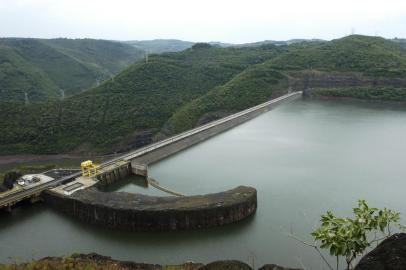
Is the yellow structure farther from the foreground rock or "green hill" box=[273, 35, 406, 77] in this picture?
"green hill" box=[273, 35, 406, 77]

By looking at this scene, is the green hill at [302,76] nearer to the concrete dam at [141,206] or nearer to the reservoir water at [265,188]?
the reservoir water at [265,188]

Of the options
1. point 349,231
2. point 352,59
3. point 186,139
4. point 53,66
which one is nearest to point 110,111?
point 186,139

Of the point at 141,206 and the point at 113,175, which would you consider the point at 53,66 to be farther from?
the point at 141,206

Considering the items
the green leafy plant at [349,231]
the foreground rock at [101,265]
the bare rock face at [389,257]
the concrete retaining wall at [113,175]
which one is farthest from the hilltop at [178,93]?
the green leafy plant at [349,231]

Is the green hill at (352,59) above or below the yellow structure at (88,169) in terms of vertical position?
above

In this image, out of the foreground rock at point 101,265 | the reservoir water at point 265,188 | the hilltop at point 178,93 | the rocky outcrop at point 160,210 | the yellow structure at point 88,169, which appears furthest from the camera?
the hilltop at point 178,93


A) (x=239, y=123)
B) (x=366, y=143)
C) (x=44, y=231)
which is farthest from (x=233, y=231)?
(x=239, y=123)

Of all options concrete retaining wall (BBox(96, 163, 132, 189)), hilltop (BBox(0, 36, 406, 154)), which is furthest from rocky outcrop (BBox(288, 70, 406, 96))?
concrete retaining wall (BBox(96, 163, 132, 189))

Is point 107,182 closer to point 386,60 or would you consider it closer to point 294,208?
point 294,208
